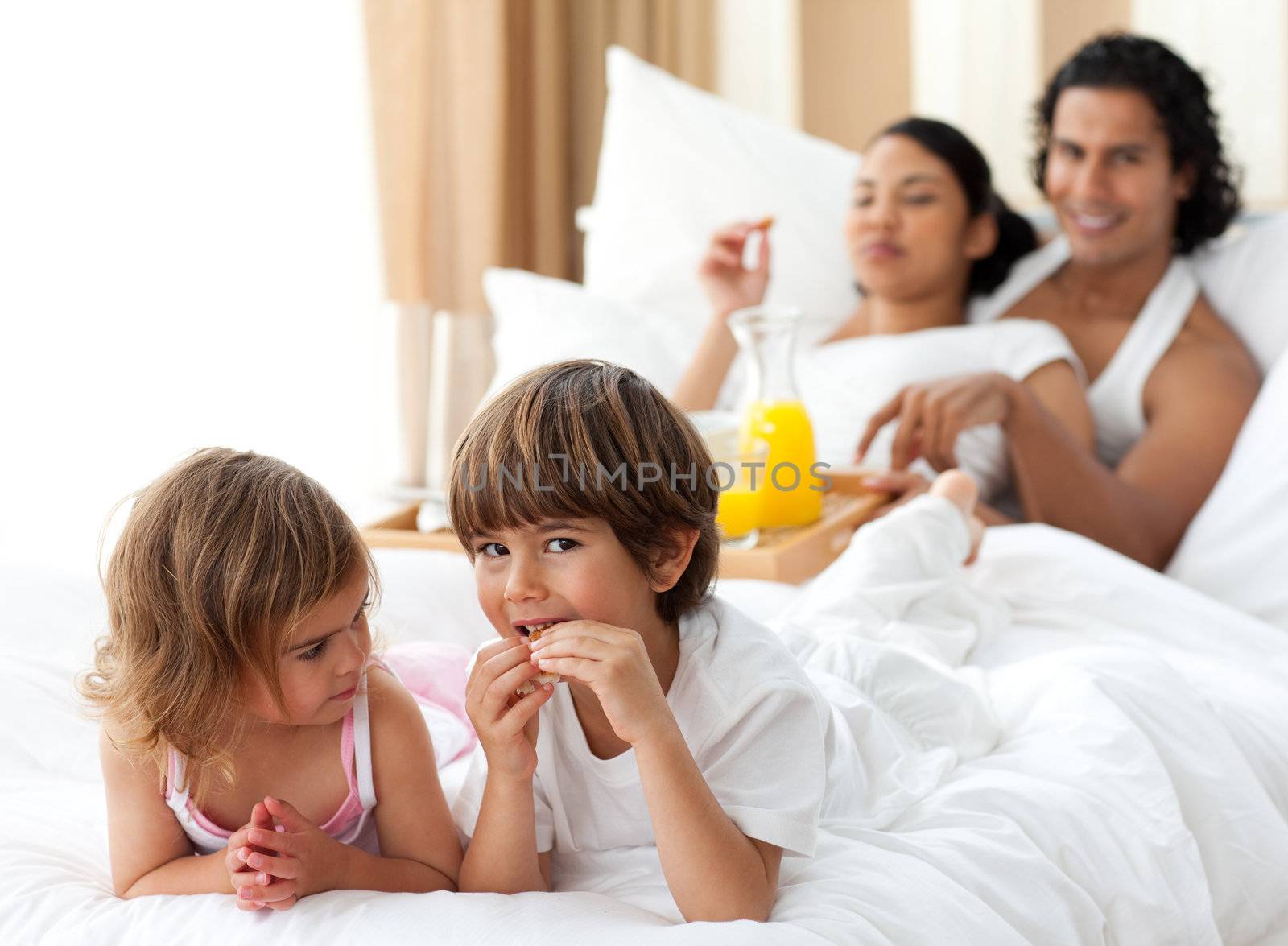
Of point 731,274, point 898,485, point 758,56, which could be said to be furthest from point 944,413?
point 758,56

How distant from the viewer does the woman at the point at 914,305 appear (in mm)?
2006

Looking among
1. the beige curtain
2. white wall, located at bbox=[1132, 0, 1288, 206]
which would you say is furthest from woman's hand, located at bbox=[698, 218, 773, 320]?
white wall, located at bbox=[1132, 0, 1288, 206]

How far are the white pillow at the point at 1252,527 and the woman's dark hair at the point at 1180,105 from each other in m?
0.43

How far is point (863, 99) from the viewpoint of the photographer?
3314mm

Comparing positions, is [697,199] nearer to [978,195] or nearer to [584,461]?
[978,195]

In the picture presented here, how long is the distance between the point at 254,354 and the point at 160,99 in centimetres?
45

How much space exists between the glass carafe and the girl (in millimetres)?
780

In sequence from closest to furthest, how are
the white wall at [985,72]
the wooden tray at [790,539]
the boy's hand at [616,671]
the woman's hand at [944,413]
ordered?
the boy's hand at [616,671], the wooden tray at [790,539], the woman's hand at [944,413], the white wall at [985,72]

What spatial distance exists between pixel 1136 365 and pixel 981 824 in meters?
1.26

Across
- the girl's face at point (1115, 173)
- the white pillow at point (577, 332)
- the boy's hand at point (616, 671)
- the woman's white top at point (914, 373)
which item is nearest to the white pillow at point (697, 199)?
the white pillow at point (577, 332)

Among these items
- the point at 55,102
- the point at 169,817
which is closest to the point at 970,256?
the point at 55,102

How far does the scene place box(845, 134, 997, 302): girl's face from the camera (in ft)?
7.06

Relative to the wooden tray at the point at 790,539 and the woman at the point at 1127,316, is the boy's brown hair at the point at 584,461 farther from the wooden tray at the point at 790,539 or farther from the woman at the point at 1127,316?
the woman at the point at 1127,316

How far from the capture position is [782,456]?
65.6 inches
